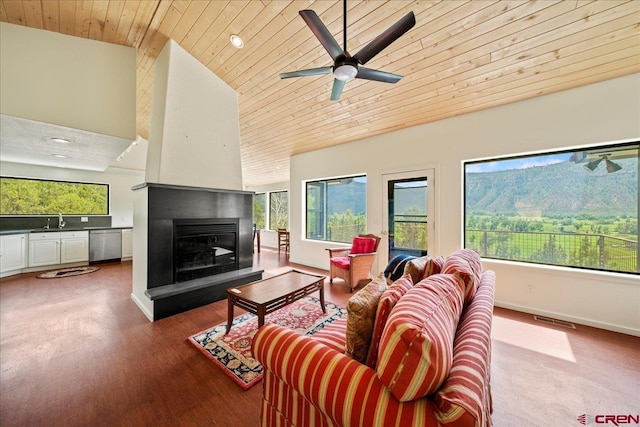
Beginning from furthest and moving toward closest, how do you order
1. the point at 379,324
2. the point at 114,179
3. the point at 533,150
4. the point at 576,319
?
the point at 114,179, the point at 533,150, the point at 576,319, the point at 379,324

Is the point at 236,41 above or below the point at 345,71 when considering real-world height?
above

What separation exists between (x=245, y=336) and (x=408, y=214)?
10.0 ft

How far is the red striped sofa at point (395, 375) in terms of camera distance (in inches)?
29.3

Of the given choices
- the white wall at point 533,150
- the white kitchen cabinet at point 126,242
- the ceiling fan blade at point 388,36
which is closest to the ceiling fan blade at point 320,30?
the ceiling fan blade at point 388,36

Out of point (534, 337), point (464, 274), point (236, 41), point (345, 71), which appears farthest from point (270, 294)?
point (236, 41)

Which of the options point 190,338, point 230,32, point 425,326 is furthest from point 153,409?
point 230,32

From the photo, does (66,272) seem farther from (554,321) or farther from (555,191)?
(555,191)

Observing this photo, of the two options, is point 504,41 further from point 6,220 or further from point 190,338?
point 6,220

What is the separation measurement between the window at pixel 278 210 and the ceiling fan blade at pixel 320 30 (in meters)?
6.53

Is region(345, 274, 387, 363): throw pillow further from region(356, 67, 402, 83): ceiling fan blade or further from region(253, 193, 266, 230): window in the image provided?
region(253, 193, 266, 230): window

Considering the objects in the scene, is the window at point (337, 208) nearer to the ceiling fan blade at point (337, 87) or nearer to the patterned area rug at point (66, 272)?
the ceiling fan blade at point (337, 87)

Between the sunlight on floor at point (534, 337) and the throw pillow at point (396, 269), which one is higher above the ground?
the throw pillow at point (396, 269)

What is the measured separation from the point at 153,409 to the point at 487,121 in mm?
4468

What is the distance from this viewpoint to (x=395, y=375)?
77cm
